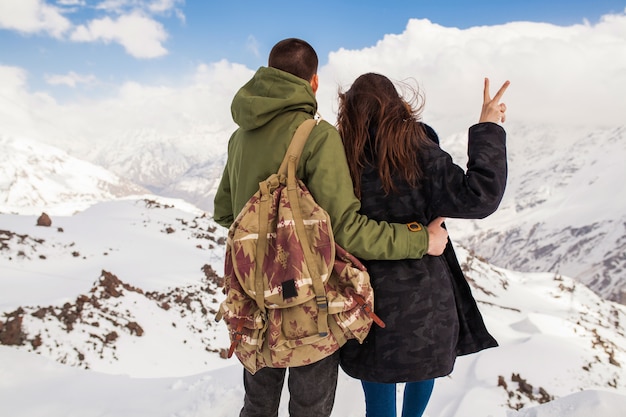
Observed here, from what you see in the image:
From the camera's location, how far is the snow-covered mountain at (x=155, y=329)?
18.4ft

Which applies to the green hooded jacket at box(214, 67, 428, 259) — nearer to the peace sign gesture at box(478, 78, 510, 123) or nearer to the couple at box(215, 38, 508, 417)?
the couple at box(215, 38, 508, 417)

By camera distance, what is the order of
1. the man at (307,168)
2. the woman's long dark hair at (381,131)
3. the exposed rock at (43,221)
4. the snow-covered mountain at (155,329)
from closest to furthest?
1. the man at (307,168)
2. the woman's long dark hair at (381,131)
3. the snow-covered mountain at (155,329)
4. the exposed rock at (43,221)

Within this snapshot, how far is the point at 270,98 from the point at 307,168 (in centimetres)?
46

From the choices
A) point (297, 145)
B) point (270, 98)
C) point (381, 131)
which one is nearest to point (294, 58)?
point (270, 98)

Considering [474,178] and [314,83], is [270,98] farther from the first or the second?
[474,178]

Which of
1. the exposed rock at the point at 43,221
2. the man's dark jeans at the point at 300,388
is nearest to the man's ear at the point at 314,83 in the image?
the man's dark jeans at the point at 300,388

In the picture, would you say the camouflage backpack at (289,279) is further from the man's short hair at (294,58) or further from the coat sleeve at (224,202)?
the coat sleeve at (224,202)

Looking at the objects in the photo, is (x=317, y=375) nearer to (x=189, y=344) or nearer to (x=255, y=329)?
(x=255, y=329)

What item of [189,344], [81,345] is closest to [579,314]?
[189,344]

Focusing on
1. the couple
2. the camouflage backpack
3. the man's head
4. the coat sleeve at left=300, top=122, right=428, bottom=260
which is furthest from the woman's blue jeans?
the man's head

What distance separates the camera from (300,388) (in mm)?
2357

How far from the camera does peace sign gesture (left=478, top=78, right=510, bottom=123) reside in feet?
7.73

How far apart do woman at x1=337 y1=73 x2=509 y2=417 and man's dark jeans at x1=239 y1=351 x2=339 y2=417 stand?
18 cm

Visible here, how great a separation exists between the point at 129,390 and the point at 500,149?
529 cm
